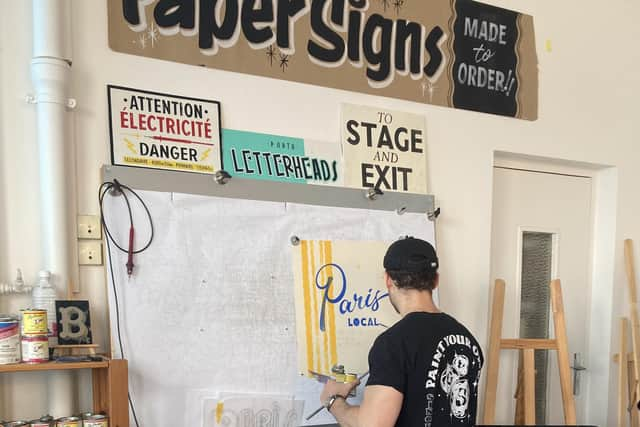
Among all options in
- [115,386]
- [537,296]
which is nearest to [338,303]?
[115,386]

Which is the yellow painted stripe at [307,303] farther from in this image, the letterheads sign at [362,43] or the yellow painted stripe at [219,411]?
the letterheads sign at [362,43]

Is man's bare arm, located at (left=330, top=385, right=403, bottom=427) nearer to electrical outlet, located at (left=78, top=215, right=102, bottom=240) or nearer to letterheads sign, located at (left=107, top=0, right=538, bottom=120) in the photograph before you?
electrical outlet, located at (left=78, top=215, right=102, bottom=240)

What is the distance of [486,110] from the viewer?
2.23m

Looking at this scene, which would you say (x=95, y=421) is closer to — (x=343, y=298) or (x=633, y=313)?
(x=343, y=298)

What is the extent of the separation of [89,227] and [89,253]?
3.0 inches

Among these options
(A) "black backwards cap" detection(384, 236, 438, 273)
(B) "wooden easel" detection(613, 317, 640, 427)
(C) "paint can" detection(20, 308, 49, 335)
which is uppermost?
(A) "black backwards cap" detection(384, 236, 438, 273)

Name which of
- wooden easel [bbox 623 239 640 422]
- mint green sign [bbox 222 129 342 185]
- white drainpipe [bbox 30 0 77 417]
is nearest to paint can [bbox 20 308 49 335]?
white drainpipe [bbox 30 0 77 417]

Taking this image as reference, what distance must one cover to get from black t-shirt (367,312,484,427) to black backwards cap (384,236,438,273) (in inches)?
5.1

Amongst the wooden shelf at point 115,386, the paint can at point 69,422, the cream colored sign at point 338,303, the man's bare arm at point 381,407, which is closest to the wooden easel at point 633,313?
the cream colored sign at point 338,303

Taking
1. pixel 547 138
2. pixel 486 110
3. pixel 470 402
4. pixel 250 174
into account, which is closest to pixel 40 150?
pixel 250 174

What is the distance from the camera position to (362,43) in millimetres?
1981

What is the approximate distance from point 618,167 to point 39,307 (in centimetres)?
252

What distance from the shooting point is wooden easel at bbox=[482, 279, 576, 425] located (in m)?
2.14

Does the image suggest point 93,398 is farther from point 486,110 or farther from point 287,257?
point 486,110
